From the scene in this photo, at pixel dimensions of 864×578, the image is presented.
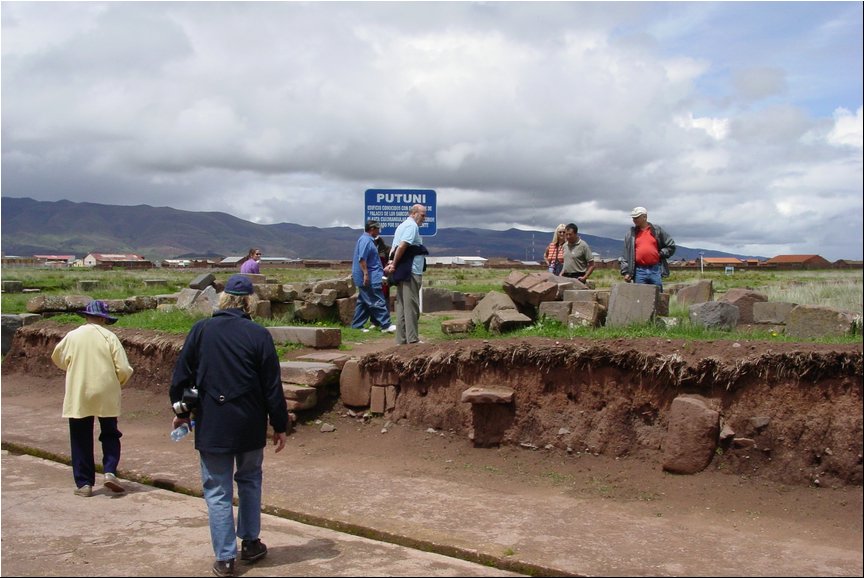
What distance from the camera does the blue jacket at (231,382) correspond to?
5.77 metres

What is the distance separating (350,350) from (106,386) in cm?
461

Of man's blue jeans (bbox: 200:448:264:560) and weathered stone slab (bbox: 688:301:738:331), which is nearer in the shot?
man's blue jeans (bbox: 200:448:264:560)

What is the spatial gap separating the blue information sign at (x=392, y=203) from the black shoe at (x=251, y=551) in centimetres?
1063

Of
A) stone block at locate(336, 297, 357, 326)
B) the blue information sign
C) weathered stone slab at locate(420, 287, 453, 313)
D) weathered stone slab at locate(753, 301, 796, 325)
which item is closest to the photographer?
weathered stone slab at locate(753, 301, 796, 325)

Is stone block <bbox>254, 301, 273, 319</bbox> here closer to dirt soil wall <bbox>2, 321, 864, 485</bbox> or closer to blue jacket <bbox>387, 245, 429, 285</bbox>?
blue jacket <bbox>387, 245, 429, 285</bbox>

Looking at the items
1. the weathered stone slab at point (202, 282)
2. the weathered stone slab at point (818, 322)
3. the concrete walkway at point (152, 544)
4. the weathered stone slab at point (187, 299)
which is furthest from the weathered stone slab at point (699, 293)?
the weathered stone slab at point (202, 282)

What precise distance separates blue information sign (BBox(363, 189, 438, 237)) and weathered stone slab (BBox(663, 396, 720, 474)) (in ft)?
30.5

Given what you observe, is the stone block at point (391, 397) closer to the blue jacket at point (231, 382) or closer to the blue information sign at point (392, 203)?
the blue jacket at point (231, 382)

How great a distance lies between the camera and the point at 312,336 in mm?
12211

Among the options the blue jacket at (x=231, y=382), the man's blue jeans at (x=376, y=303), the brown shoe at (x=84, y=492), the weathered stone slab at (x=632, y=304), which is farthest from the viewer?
the man's blue jeans at (x=376, y=303)

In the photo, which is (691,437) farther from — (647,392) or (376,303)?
(376,303)

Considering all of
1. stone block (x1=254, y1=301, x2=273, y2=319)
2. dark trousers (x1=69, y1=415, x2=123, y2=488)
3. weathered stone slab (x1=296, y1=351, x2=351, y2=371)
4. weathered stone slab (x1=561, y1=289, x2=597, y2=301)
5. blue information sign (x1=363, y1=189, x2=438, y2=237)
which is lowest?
dark trousers (x1=69, y1=415, x2=123, y2=488)

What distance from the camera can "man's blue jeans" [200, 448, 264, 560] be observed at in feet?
18.7

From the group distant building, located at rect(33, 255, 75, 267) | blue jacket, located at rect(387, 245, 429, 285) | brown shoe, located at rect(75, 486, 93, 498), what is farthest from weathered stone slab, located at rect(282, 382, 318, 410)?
distant building, located at rect(33, 255, 75, 267)
